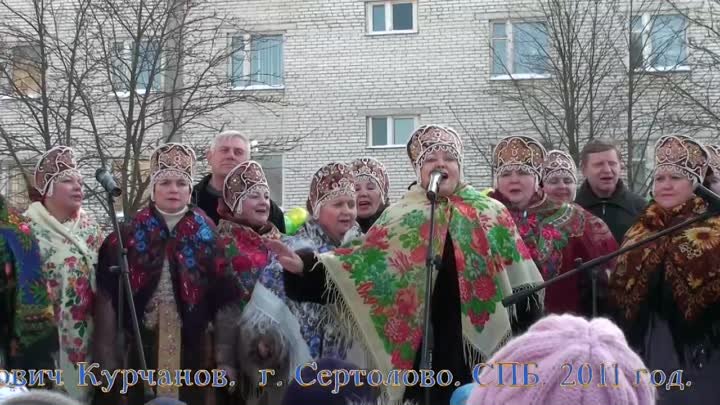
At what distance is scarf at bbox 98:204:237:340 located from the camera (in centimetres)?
659

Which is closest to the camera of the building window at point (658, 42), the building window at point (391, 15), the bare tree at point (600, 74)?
the bare tree at point (600, 74)

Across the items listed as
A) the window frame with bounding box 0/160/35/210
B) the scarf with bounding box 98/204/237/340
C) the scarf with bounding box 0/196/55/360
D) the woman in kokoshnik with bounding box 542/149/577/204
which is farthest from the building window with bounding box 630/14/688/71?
the scarf with bounding box 0/196/55/360

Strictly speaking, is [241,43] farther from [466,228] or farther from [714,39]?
[466,228]

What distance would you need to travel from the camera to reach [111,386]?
6.82 m

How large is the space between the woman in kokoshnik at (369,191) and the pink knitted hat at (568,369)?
5279 millimetres

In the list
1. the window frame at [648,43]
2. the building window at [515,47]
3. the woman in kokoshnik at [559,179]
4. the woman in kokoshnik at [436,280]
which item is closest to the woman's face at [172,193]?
the woman in kokoshnik at [436,280]

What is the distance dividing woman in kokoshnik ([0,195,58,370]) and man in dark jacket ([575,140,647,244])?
11.3 ft

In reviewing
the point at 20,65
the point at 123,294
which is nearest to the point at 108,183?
the point at 123,294

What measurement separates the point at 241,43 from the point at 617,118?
571 centimetres

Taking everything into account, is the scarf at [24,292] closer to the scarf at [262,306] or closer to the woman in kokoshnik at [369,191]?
the scarf at [262,306]

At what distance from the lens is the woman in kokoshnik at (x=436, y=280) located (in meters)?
5.86

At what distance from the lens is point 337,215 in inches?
265

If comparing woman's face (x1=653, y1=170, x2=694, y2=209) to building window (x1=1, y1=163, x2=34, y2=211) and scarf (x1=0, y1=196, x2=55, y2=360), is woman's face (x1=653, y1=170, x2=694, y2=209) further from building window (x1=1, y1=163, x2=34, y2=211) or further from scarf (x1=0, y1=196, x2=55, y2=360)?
building window (x1=1, y1=163, x2=34, y2=211)

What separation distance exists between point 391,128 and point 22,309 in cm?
1423
